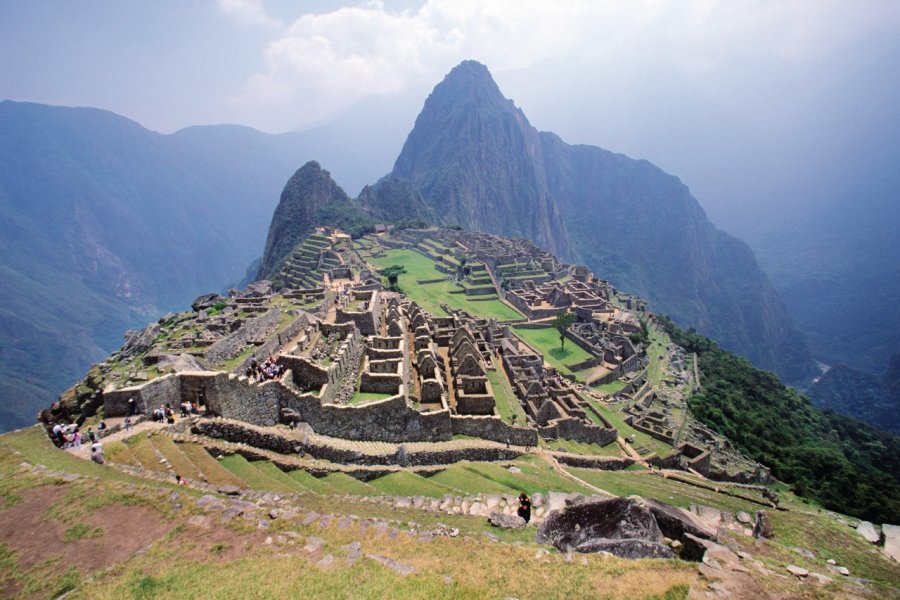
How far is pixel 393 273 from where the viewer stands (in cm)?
6981

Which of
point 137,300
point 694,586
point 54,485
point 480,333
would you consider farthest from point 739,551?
point 137,300

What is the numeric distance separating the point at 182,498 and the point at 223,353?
1108cm

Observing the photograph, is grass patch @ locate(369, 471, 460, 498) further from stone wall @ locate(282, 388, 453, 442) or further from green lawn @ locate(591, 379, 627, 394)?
green lawn @ locate(591, 379, 627, 394)

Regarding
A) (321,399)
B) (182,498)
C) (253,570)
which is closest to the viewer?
(253,570)

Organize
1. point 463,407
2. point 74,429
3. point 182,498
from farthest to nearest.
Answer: point 463,407 < point 74,429 < point 182,498

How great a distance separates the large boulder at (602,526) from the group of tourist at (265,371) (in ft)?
40.3

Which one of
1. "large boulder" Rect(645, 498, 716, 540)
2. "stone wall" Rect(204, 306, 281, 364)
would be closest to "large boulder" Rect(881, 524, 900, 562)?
"large boulder" Rect(645, 498, 716, 540)

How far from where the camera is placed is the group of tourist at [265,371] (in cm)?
1835

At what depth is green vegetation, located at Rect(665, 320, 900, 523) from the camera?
32062 mm

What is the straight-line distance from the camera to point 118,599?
7621 mm

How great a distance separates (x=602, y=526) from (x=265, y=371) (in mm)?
13961

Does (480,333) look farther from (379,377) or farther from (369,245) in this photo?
(369,245)

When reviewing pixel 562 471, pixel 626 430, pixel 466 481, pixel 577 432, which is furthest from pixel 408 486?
pixel 626 430

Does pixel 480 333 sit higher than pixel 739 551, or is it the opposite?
pixel 480 333
